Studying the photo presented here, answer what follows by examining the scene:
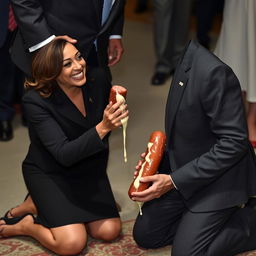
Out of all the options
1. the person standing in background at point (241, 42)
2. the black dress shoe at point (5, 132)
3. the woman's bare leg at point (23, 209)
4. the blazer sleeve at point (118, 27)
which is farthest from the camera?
the black dress shoe at point (5, 132)

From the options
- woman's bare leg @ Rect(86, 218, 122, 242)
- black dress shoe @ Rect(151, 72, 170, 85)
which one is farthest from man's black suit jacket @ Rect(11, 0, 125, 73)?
black dress shoe @ Rect(151, 72, 170, 85)

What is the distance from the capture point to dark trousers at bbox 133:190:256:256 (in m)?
2.30

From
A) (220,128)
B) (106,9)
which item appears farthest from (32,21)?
(220,128)

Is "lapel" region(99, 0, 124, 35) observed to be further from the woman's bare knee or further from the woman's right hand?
Answer: the woman's bare knee

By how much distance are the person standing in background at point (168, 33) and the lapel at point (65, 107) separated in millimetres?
1736

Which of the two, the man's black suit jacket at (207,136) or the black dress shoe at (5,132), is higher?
the man's black suit jacket at (207,136)

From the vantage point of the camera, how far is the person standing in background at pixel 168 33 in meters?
4.02

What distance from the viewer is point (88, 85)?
2.55 metres

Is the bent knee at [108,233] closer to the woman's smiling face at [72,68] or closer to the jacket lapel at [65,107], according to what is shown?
the jacket lapel at [65,107]

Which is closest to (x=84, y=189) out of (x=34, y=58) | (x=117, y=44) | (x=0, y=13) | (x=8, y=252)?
(x=8, y=252)

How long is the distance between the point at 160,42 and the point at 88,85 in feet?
5.45

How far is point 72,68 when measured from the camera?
237cm

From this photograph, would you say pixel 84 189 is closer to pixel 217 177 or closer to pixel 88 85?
pixel 88 85

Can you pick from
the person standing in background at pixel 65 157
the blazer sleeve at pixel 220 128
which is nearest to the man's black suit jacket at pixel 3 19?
the person standing in background at pixel 65 157
